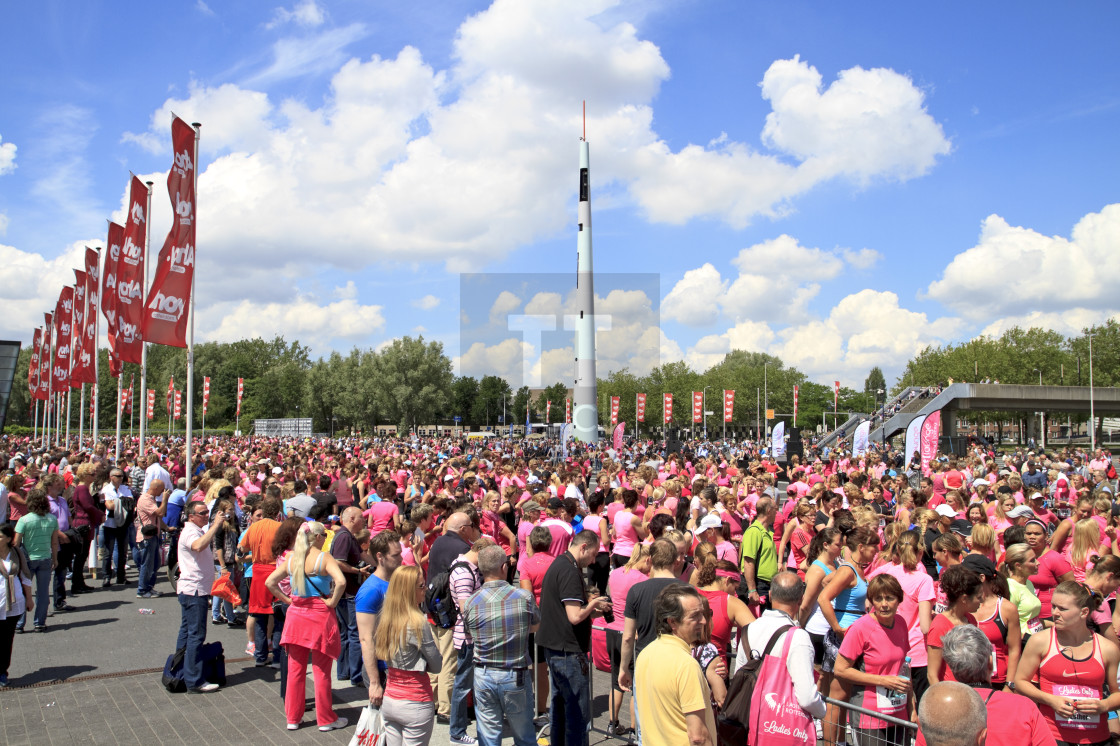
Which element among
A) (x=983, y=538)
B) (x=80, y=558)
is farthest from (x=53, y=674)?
(x=983, y=538)

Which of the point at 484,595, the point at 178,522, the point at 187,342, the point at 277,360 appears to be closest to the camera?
the point at 484,595

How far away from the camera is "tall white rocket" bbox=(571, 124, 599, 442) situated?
56.5m

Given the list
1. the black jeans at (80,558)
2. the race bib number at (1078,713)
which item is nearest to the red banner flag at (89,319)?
the black jeans at (80,558)

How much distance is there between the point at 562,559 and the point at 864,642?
2124 mm

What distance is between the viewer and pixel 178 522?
39.1 ft

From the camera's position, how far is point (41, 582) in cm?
907

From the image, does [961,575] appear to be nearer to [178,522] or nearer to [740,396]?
[178,522]

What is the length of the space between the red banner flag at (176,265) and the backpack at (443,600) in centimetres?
1067

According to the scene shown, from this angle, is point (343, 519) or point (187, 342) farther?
point (187, 342)

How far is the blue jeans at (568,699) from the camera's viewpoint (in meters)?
5.22

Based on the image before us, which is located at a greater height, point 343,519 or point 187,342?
point 187,342

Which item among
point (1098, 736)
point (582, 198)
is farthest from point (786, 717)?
point (582, 198)

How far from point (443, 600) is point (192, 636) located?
2870 mm

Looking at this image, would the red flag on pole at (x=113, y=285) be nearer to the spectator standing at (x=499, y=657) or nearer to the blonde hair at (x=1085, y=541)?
the spectator standing at (x=499, y=657)
